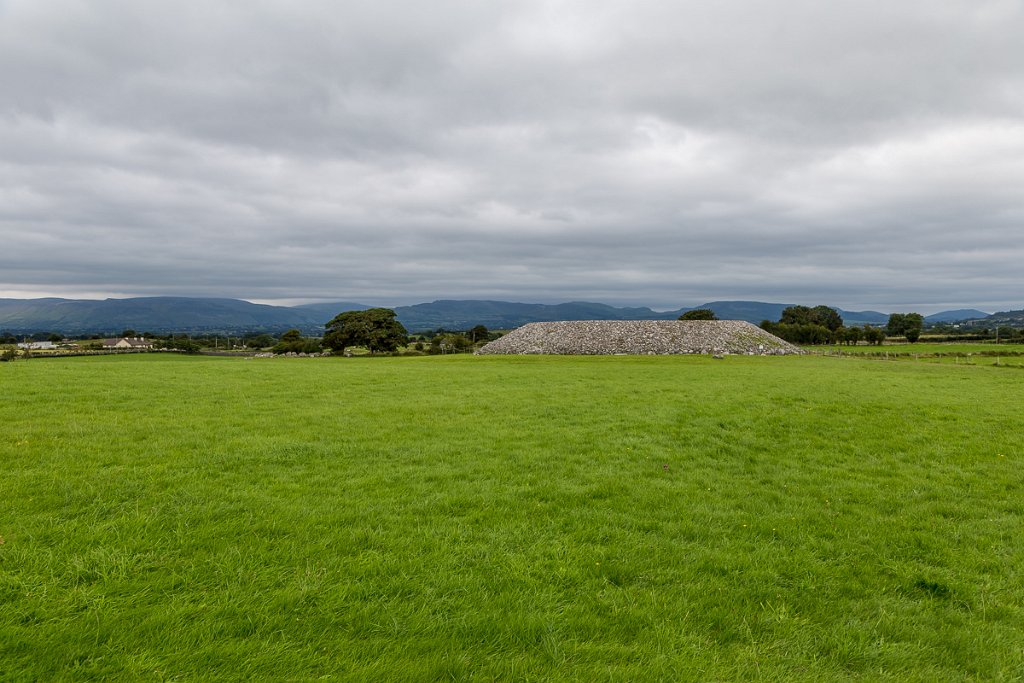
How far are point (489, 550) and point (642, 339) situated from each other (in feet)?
209

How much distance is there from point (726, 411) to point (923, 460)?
4.99 m

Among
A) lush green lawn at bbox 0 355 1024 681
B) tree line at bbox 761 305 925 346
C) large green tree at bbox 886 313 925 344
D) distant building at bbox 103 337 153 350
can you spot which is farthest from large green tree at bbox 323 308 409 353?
large green tree at bbox 886 313 925 344

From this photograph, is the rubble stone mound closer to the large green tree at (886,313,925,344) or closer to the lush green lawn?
the large green tree at (886,313,925,344)

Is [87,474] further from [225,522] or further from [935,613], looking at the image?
[935,613]

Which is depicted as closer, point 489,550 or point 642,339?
point 489,550

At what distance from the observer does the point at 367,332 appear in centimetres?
7219

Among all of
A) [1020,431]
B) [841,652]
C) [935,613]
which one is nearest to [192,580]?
[841,652]

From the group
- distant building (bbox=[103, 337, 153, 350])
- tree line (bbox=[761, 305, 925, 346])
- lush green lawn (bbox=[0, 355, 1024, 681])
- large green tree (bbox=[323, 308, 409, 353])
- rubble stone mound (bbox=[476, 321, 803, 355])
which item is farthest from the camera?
distant building (bbox=[103, 337, 153, 350])

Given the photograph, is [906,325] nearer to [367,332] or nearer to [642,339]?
[642,339]

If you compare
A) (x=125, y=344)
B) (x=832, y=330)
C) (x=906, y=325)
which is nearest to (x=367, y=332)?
(x=125, y=344)

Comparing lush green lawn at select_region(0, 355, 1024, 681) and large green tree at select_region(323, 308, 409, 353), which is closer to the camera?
lush green lawn at select_region(0, 355, 1024, 681)

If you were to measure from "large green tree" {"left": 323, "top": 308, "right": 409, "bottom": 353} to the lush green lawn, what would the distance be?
59.4 metres

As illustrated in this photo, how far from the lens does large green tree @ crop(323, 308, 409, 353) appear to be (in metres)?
72.1

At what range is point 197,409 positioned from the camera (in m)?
12.9
